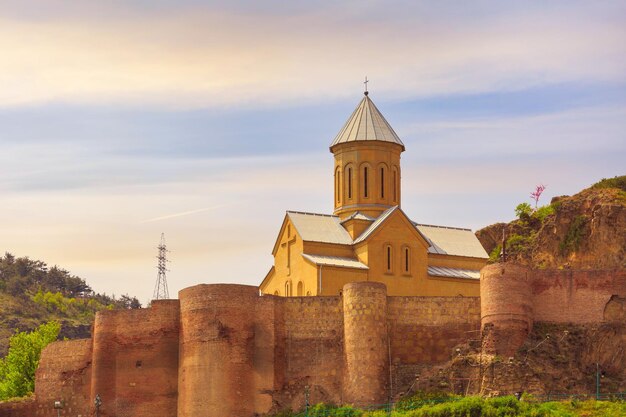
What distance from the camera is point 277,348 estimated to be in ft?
141

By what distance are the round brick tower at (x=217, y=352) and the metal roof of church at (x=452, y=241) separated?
1178 cm

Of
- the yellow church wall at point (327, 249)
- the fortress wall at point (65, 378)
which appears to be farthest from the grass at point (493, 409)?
the yellow church wall at point (327, 249)

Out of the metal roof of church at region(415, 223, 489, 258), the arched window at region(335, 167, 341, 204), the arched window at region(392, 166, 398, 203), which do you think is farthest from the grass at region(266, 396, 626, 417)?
the arched window at region(335, 167, 341, 204)

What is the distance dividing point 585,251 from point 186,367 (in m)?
20.7

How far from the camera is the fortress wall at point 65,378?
1774 inches

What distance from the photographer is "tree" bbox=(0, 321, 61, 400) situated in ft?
167

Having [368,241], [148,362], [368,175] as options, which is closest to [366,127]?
[368,175]

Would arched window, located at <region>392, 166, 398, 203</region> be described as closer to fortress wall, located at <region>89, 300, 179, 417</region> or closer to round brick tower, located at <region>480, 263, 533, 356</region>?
round brick tower, located at <region>480, 263, 533, 356</region>

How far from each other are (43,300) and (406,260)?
140 ft

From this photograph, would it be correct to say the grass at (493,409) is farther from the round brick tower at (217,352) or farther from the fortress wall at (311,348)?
the round brick tower at (217,352)

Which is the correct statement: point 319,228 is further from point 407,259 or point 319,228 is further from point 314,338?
point 314,338

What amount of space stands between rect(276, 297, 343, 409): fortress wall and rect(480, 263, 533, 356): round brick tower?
4487mm

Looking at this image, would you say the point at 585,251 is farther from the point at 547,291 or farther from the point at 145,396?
the point at 145,396

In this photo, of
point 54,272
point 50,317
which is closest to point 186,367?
point 50,317
